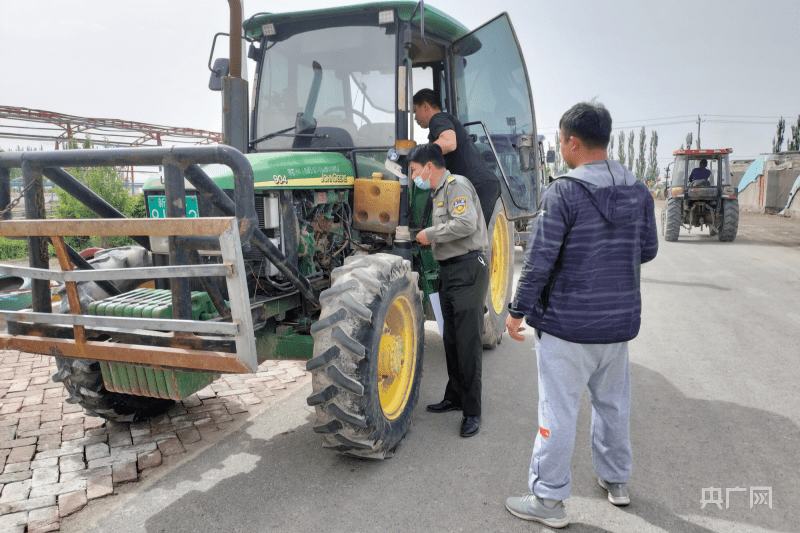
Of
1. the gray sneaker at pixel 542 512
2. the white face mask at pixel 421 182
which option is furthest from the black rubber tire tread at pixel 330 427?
the white face mask at pixel 421 182

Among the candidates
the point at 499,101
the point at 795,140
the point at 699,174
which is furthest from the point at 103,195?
the point at 795,140

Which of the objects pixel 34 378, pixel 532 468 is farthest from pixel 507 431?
pixel 34 378

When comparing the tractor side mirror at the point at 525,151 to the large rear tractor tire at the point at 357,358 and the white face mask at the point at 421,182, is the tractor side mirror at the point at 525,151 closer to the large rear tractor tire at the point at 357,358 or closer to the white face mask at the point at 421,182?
the white face mask at the point at 421,182

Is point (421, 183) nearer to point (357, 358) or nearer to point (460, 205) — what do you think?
point (460, 205)

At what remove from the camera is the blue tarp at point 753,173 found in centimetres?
2722

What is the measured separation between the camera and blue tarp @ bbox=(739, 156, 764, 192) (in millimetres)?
27219

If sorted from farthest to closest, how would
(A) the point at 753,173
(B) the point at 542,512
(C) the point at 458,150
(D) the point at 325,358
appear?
1. (A) the point at 753,173
2. (C) the point at 458,150
3. (D) the point at 325,358
4. (B) the point at 542,512

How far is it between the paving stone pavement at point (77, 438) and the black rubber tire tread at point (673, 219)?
13.8 metres

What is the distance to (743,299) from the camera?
26.0 feet

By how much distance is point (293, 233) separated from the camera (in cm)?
373

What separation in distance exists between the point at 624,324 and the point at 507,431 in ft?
4.91

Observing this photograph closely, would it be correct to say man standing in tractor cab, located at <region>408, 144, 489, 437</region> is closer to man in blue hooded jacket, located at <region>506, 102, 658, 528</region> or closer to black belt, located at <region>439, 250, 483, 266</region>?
black belt, located at <region>439, 250, 483, 266</region>

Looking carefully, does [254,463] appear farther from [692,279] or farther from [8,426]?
[692,279]

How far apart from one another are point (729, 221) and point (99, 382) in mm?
16170
